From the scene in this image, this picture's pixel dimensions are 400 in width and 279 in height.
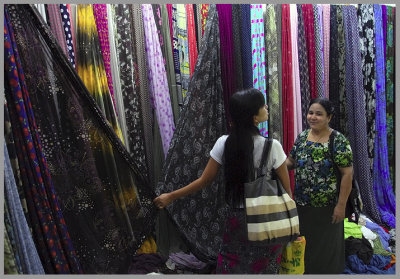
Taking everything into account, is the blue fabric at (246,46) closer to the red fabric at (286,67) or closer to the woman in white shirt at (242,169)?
the red fabric at (286,67)

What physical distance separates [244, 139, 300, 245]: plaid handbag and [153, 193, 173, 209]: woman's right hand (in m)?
0.54

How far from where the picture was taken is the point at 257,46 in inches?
114

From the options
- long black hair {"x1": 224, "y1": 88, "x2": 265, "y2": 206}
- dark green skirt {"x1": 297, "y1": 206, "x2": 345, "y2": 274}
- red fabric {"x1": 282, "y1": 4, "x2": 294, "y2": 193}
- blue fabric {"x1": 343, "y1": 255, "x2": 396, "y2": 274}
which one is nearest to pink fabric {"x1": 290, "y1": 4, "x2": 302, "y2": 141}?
red fabric {"x1": 282, "y1": 4, "x2": 294, "y2": 193}

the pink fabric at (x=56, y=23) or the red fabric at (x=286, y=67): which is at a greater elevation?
the pink fabric at (x=56, y=23)

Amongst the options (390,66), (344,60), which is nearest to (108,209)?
(344,60)

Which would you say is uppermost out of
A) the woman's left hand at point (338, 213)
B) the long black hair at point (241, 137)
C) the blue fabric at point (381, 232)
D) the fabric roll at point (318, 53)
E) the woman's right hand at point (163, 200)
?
the fabric roll at point (318, 53)

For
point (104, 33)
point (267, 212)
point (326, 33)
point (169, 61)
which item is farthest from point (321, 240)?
point (104, 33)

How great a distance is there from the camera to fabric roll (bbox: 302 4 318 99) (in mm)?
3117

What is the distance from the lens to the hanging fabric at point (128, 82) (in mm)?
2588

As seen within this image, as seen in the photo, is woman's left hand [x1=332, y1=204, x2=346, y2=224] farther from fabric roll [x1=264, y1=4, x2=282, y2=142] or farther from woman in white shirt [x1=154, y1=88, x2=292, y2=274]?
fabric roll [x1=264, y1=4, x2=282, y2=142]

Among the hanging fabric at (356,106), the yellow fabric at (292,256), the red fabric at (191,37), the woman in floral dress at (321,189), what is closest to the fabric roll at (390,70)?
the hanging fabric at (356,106)

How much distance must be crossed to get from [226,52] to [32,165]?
1697 mm

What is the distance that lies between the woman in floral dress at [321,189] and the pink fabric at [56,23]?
1.65 metres

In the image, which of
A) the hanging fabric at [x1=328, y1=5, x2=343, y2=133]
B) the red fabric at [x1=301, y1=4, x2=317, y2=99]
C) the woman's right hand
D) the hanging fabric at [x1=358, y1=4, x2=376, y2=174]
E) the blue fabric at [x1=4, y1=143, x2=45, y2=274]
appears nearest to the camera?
the blue fabric at [x1=4, y1=143, x2=45, y2=274]
